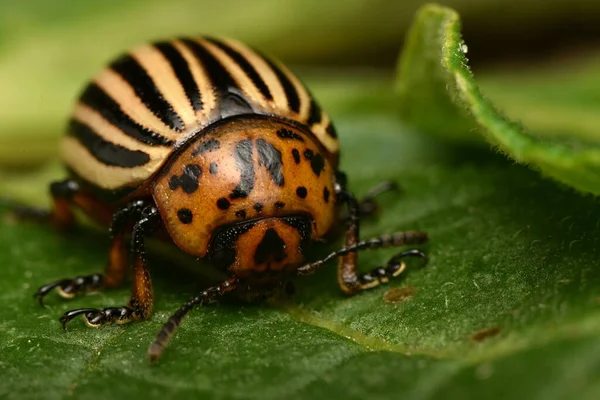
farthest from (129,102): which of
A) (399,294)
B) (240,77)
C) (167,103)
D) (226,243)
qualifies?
(399,294)

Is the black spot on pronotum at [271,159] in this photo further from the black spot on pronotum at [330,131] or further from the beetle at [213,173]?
the black spot on pronotum at [330,131]

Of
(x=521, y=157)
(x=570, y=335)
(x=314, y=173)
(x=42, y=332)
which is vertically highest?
(x=521, y=157)

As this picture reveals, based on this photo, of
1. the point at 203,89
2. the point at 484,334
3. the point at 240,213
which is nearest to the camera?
the point at 484,334

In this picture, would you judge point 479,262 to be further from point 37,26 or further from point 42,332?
point 37,26

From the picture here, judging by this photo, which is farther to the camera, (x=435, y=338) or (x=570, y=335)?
(x=435, y=338)

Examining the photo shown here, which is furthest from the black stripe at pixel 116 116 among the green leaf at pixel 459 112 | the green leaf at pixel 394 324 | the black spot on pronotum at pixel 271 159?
the green leaf at pixel 459 112

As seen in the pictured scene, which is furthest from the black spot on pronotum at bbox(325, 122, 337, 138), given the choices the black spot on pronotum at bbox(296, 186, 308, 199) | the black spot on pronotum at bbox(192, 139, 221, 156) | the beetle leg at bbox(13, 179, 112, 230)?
the beetle leg at bbox(13, 179, 112, 230)

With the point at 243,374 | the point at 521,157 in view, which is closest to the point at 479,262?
the point at 521,157

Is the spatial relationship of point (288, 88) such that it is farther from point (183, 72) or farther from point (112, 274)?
point (112, 274)
